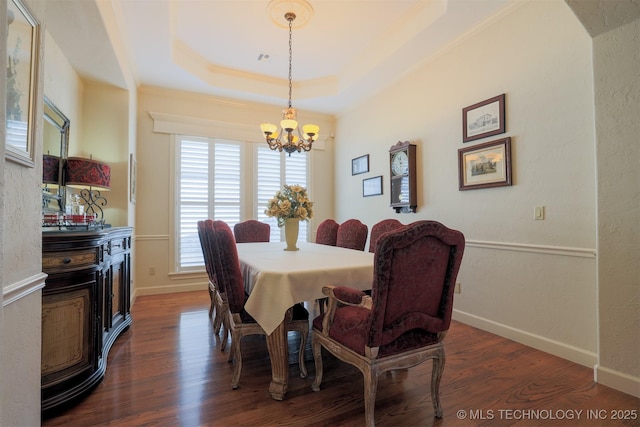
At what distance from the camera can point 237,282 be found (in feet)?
6.59

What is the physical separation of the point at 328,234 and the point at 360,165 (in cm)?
167

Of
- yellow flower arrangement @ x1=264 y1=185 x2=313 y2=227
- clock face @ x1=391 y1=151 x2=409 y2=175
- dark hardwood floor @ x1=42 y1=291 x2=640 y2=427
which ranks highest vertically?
clock face @ x1=391 y1=151 x2=409 y2=175

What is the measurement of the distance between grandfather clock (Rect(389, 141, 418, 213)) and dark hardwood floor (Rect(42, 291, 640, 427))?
70.3 inches

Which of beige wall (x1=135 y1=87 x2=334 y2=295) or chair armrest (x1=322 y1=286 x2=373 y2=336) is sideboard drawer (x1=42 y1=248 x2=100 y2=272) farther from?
beige wall (x1=135 y1=87 x2=334 y2=295)

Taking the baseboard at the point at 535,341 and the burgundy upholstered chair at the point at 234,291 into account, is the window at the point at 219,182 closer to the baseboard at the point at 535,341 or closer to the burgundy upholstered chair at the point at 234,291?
the burgundy upholstered chair at the point at 234,291

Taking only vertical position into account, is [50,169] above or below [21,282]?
above

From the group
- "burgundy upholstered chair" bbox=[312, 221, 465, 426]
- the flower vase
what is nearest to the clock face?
the flower vase

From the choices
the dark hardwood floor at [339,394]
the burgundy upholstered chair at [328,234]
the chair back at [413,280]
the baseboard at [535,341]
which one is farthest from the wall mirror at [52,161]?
the baseboard at [535,341]

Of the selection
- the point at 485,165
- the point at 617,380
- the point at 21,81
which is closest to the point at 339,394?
the point at 617,380

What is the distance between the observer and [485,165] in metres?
3.01

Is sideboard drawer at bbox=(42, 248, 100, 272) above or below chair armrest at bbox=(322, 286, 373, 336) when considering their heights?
above

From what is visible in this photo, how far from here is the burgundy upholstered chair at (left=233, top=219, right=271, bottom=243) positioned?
4.04 m

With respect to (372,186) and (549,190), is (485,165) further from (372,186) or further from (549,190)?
(372,186)

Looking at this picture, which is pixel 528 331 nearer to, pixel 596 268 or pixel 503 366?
pixel 503 366
